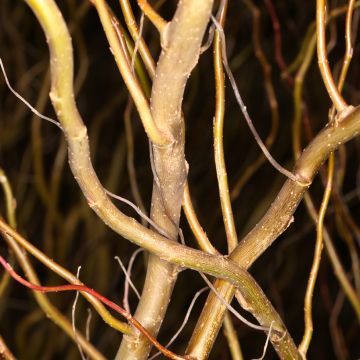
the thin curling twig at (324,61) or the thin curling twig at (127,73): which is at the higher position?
the thin curling twig at (324,61)

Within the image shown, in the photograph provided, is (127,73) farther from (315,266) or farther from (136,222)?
(315,266)

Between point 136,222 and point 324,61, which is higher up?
point 324,61

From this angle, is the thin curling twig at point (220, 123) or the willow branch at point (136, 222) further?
the thin curling twig at point (220, 123)

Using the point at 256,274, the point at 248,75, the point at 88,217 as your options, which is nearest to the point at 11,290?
the point at 88,217

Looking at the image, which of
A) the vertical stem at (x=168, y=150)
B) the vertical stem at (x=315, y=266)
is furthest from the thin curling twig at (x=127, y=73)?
the vertical stem at (x=315, y=266)

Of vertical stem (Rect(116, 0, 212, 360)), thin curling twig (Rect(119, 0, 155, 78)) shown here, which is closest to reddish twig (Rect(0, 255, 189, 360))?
vertical stem (Rect(116, 0, 212, 360))

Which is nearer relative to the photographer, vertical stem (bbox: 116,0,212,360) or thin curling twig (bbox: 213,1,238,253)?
vertical stem (bbox: 116,0,212,360)

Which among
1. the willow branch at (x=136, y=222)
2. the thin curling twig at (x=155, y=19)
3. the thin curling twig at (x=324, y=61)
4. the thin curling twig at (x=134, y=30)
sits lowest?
the willow branch at (x=136, y=222)

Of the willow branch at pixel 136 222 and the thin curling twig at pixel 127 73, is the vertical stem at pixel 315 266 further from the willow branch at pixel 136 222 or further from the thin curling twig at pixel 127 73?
the thin curling twig at pixel 127 73

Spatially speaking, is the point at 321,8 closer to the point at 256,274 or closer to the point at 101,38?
the point at 256,274

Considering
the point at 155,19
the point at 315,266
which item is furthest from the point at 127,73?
the point at 315,266

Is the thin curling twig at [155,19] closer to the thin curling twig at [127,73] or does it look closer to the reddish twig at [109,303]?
the thin curling twig at [127,73]

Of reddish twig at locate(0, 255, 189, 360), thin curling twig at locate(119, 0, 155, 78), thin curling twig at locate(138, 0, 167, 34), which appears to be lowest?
reddish twig at locate(0, 255, 189, 360)

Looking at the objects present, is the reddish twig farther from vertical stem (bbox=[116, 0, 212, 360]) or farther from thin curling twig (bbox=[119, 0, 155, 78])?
thin curling twig (bbox=[119, 0, 155, 78])
